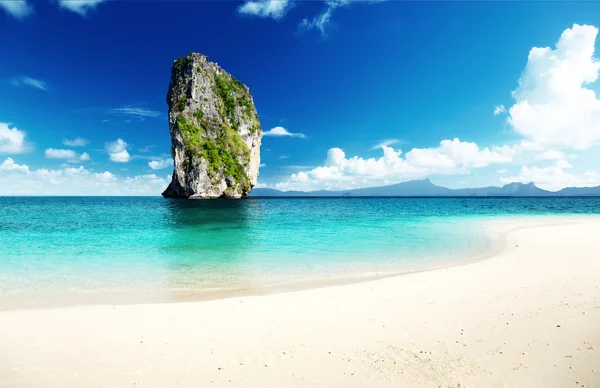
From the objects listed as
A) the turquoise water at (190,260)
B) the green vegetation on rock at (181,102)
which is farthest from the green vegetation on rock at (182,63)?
the turquoise water at (190,260)

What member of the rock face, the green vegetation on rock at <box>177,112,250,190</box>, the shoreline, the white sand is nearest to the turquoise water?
the shoreline

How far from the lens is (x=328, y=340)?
222 inches

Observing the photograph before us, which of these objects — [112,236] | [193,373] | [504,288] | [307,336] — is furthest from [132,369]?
[112,236]

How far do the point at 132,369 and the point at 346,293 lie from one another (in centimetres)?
591

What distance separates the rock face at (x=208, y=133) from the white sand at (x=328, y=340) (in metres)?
91.8

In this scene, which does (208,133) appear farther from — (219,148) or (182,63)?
(182,63)

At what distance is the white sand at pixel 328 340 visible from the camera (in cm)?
443

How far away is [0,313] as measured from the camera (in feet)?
24.4

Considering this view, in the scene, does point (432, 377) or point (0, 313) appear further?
point (0, 313)

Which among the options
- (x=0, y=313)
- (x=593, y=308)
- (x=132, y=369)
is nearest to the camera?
(x=132, y=369)

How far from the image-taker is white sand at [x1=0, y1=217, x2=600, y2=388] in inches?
175

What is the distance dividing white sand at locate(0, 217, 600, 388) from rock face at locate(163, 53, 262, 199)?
91.8 meters

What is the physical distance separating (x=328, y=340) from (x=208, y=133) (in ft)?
342

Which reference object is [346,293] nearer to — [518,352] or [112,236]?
[518,352]
